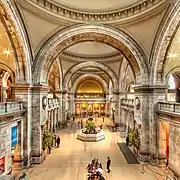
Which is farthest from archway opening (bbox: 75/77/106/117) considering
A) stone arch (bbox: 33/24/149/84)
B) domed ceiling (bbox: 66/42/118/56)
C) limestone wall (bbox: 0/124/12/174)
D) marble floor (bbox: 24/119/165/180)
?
limestone wall (bbox: 0/124/12/174)

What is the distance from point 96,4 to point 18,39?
5684 mm

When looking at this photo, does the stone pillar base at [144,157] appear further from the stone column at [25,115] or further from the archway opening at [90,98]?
the archway opening at [90,98]

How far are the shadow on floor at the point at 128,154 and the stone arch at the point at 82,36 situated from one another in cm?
567

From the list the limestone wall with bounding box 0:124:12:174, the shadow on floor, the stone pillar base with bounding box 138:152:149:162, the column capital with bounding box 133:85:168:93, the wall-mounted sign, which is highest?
the column capital with bounding box 133:85:168:93

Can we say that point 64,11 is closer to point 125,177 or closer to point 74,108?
point 125,177

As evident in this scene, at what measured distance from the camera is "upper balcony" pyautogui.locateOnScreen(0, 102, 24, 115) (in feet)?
31.3

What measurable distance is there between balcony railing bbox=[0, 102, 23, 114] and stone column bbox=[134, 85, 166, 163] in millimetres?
8247

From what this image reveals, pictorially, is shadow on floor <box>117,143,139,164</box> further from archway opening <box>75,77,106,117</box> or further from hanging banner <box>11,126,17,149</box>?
archway opening <box>75,77,106,117</box>

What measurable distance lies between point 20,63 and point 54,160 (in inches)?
281

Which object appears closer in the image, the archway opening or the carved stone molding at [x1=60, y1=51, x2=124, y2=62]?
the carved stone molding at [x1=60, y1=51, x2=124, y2=62]

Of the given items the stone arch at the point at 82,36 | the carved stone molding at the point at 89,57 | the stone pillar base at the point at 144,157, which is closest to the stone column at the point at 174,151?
the stone pillar base at the point at 144,157

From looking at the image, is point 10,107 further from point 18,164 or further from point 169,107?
point 169,107

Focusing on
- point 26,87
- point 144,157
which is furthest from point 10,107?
point 144,157

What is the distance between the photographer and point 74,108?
41.9 m
